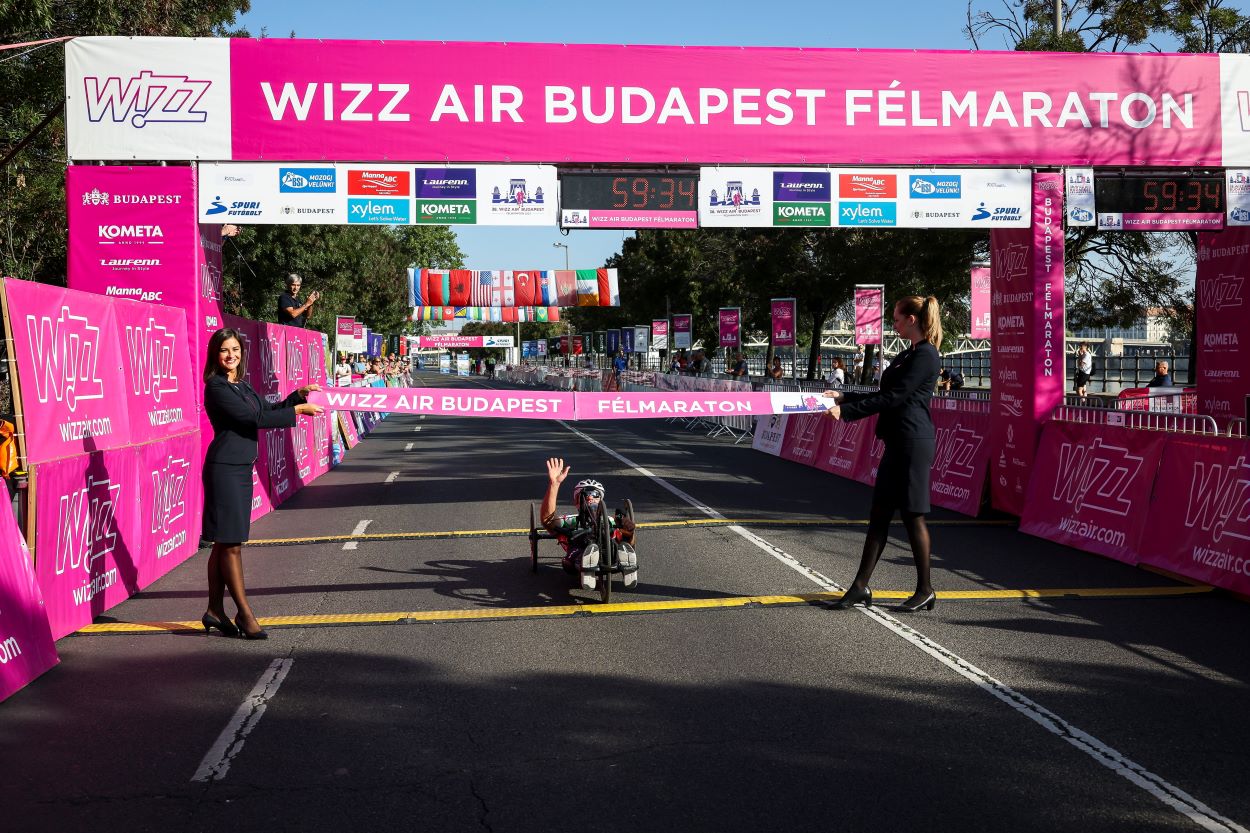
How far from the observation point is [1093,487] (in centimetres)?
1097

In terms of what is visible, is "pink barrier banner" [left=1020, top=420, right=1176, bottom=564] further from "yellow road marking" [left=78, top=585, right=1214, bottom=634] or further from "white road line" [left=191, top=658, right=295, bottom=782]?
"white road line" [left=191, top=658, right=295, bottom=782]

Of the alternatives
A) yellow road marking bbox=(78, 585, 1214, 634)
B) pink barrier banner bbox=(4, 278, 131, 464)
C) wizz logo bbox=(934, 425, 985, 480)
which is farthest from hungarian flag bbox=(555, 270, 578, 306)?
yellow road marking bbox=(78, 585, 1214, 634)

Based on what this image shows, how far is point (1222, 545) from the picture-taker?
29.1ft

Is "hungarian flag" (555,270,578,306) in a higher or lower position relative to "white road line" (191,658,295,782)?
higher

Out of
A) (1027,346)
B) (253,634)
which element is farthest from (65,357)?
(1027,346)

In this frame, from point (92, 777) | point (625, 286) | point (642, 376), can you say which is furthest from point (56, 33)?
point (625, 286)

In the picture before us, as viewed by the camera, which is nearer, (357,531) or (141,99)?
(141,99)

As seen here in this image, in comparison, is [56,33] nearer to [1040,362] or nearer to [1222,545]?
[1040,362]

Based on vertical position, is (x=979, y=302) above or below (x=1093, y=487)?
above

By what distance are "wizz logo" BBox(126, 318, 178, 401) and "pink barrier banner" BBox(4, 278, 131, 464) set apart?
1.23 ft

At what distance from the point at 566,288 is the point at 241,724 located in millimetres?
41031

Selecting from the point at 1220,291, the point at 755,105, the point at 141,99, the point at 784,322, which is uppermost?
the point at 755,105

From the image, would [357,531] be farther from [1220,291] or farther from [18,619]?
[1220,291]

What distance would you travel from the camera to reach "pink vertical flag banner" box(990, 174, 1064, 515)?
42.2 ft
